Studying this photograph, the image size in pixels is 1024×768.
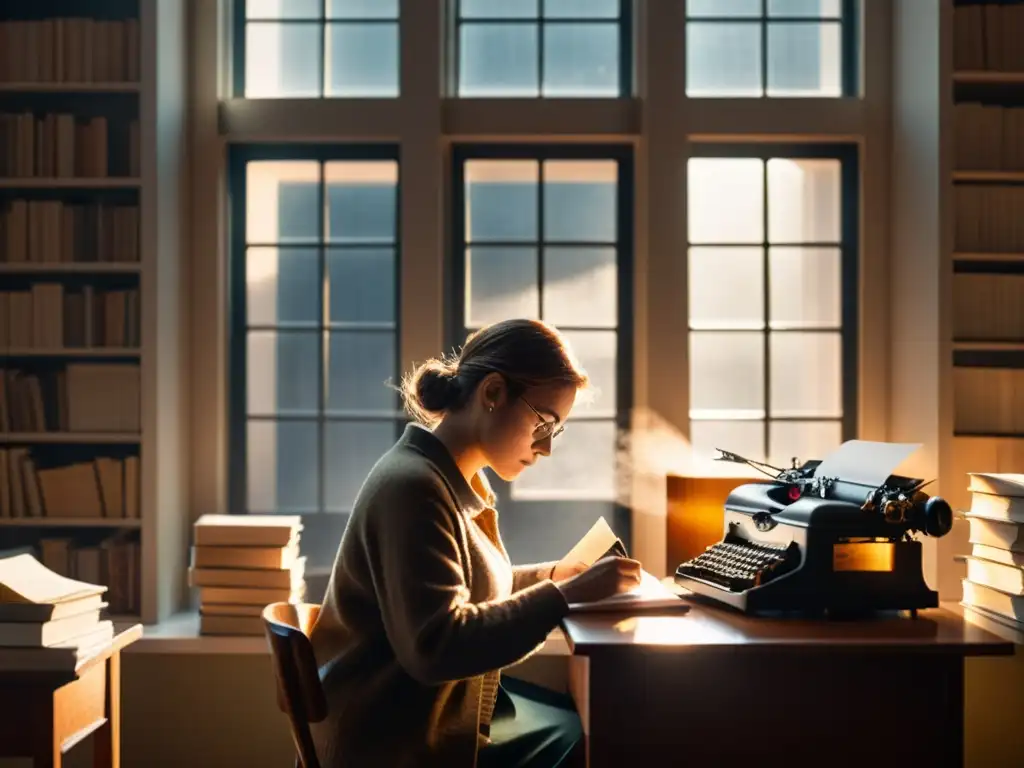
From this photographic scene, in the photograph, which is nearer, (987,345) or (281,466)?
(987,345)

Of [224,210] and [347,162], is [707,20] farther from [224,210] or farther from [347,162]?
[224,210]

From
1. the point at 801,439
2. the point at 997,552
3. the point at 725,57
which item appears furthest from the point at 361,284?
the point at 997,552

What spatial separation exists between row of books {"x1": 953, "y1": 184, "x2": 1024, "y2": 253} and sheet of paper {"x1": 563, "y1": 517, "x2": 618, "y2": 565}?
1692 mm

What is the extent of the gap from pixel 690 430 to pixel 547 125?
3.98 ft

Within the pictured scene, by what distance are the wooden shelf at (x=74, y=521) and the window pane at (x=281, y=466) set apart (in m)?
0.49

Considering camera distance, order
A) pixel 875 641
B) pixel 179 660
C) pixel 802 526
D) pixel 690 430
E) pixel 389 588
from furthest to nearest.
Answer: pixel 690 430, pixel 179 660, pixel 802 526, pixel 875 641, pixel 389 588

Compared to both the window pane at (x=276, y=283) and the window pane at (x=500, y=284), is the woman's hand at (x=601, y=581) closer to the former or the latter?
the window pane at (x=500, y=284)

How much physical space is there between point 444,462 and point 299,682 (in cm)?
54

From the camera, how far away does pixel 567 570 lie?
8.06 feet

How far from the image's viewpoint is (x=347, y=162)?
364 cm

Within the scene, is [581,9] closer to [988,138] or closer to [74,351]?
[988,138]

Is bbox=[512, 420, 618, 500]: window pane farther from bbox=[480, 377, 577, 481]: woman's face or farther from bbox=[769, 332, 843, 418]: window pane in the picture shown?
bbox=[480, 377, 577, 481]: woman's face

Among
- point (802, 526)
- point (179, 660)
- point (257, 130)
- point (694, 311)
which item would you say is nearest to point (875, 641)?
point (802, 526)

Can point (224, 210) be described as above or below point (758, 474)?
above
